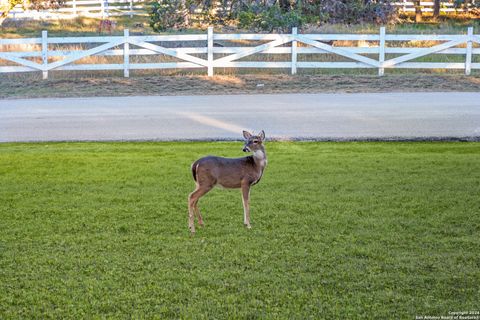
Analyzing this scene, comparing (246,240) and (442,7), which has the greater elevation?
(442,7)

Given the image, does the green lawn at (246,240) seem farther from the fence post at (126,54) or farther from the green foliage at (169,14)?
the green foliage at (169,14)

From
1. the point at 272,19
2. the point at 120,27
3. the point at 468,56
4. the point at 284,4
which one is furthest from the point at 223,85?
the point at 120,27

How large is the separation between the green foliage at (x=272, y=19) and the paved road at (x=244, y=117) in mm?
7896

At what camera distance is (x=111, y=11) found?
54.1 m

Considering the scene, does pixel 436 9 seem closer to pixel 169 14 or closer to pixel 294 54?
pixel 169 14

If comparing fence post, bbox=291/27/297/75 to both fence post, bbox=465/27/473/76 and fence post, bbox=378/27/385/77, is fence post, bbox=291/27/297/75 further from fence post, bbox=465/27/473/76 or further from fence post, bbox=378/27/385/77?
fence post, bbox=465/27/473/76

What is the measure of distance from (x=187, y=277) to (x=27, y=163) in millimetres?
5890

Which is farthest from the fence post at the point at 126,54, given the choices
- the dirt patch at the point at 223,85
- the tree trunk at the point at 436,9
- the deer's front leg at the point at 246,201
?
the tree trunk at the point at 436,9

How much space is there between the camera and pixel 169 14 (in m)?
30.5

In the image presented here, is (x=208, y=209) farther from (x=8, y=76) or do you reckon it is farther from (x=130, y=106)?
(x=8, y=76)

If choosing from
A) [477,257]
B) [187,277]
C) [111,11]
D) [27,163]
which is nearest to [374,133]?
[27,163]

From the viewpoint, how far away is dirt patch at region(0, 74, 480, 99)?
2072cm

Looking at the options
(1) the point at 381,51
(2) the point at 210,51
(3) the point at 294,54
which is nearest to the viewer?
(2) the point at 210,51

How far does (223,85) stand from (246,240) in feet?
47.4
